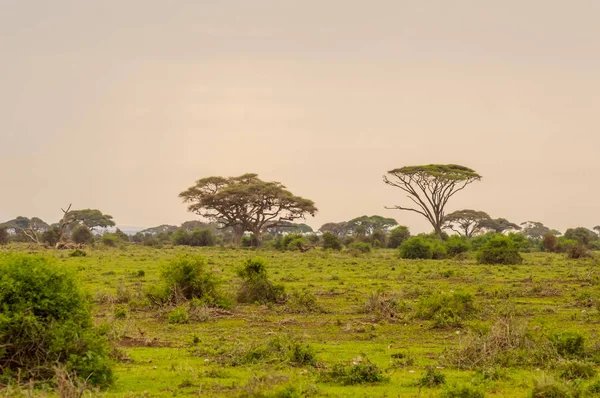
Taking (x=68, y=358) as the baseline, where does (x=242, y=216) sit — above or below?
above

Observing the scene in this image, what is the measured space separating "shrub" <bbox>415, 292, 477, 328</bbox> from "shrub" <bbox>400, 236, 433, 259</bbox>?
91.7 ft

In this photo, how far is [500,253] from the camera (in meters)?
37.5

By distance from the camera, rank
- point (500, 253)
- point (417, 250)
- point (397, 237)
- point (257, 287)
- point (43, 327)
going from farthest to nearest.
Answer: point (397, 237) < point (417, 250) < point (500, 253) < point (257, 287) < point (43, 327)

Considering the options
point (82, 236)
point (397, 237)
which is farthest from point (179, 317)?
point (397, 237)

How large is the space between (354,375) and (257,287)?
1008 cm

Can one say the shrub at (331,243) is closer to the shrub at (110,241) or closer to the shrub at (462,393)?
the shrub at (110,241)

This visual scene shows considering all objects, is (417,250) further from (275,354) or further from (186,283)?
(275,354)

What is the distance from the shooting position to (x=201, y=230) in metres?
71.9

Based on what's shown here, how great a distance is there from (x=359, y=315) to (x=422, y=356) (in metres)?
5.34

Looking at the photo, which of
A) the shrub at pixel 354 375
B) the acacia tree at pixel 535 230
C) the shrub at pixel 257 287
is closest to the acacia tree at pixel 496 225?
the acacia tree at pixel 535 230

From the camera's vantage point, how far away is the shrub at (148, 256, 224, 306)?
18.8 metres

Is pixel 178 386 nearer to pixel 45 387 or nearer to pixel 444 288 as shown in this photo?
pixel 45 387

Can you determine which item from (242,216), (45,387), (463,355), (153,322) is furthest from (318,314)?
(242,216)

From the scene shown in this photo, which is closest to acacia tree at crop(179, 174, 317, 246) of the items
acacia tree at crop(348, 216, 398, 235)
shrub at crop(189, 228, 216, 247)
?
shrub at crop(189, 228, 216, 247)
